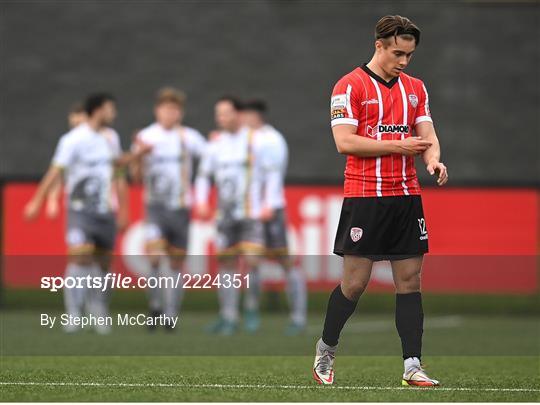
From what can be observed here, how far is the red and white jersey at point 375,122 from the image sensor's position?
355 inches

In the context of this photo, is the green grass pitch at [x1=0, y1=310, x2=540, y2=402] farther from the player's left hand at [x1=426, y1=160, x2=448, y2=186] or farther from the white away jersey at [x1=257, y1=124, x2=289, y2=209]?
the white away jersey at [x1=257, y1=124, x2=289, y2=209]

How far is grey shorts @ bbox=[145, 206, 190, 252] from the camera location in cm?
1725

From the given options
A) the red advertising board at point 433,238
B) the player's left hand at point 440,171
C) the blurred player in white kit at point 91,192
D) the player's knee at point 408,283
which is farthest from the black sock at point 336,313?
the red advertising board at point 433,238

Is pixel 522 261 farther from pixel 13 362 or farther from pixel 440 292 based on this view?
pixel 13 362

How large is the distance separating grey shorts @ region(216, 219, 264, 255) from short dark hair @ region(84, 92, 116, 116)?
1.99m

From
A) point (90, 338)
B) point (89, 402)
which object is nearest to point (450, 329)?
point (90, 338)

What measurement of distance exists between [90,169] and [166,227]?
Result: 3.82 ft

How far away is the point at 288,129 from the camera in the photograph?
72.8 feet

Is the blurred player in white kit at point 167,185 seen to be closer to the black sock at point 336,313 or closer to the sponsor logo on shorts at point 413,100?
the black sock at point 336,313

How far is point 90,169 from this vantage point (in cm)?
1686

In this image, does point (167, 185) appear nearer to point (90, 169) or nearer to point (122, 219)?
point (122, 219)

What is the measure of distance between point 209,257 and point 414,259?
11.0 m

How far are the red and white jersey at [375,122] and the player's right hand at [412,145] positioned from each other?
0.59ft

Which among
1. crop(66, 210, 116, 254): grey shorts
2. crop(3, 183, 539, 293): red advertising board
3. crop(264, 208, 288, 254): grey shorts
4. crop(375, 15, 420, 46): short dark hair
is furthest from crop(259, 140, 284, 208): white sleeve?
crop(375, 15, 420, 46): short dark hair
